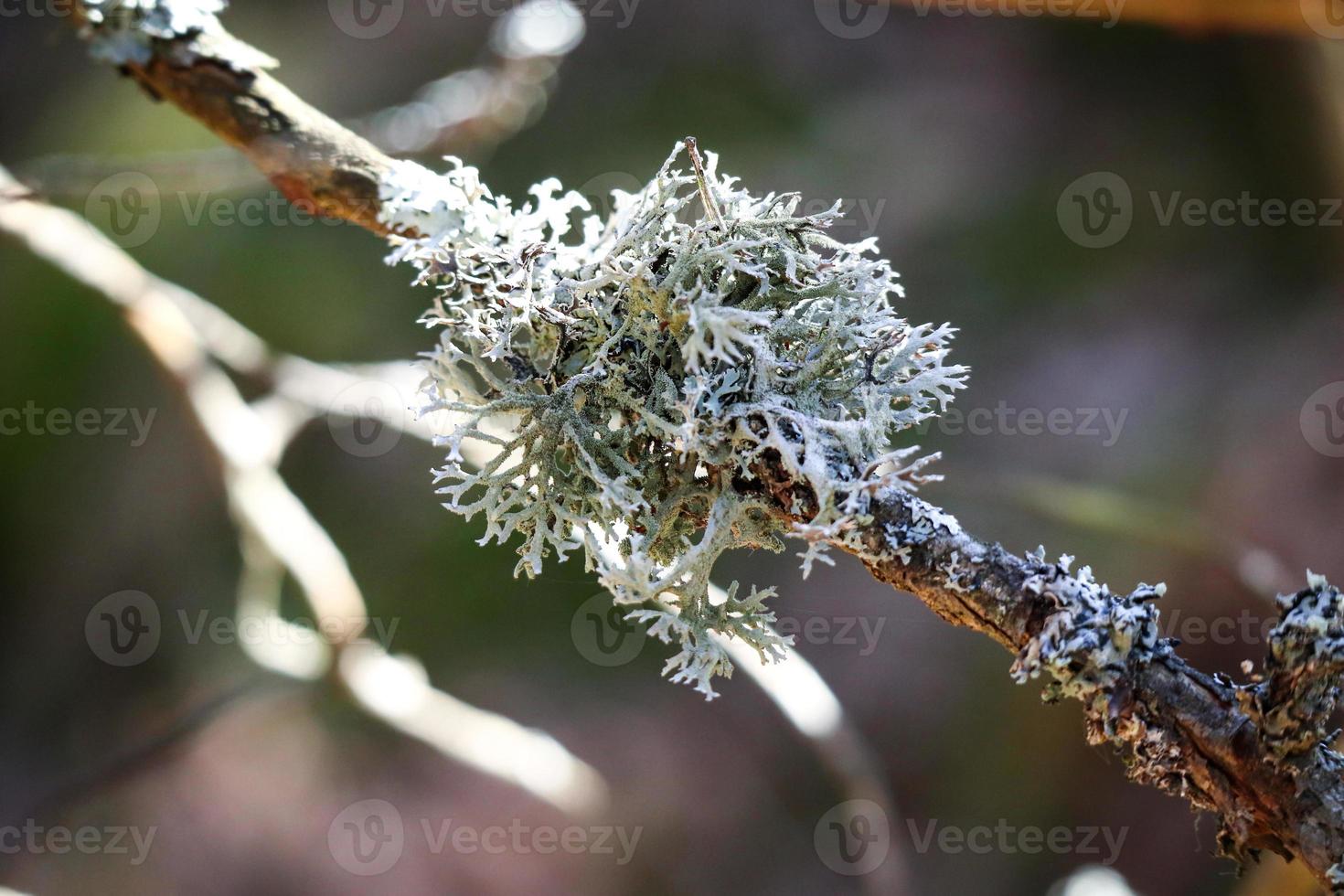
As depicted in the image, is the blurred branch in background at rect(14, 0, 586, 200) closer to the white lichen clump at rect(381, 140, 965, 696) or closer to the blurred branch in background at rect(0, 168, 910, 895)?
the blurred branch in background at rect(0, 168, 910, 895)

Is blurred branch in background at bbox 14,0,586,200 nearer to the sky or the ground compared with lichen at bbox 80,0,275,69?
nearer to the sky

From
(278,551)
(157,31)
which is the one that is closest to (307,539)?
(278,551)

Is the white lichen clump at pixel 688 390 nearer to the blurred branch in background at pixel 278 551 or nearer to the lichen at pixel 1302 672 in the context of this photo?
the lichen at pixel 1302 672

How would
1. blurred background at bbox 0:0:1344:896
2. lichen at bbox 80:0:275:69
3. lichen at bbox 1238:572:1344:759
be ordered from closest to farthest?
lichen at bbox 1238:572:1344:759, lichen at bbox 80:0:275:69, blurred background at bbox 0:0:1344:896

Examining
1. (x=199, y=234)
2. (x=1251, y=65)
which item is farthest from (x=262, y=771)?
(x=1251, y=65)

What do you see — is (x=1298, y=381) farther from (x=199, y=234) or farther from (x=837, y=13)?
(x=199, y=234)

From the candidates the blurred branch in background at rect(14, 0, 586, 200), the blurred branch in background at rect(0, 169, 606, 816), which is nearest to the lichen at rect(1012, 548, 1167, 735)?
the blurred branch in background at rect(0, 169, 606, 816)

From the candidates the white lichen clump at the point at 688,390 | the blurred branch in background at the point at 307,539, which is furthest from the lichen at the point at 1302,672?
the blurred branch in background at the point at 307,539

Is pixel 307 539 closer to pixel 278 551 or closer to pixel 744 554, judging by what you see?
pixel 278 551
